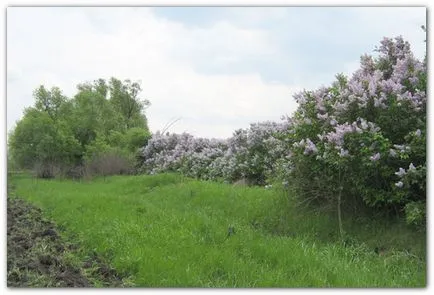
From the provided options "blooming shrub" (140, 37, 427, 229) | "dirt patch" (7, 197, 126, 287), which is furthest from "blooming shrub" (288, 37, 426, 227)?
"dirt patch" (7, 197, 126, 287)

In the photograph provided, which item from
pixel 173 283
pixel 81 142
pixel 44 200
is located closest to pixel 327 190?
pixel 173 283

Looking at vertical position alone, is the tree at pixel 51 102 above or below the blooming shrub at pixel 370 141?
above

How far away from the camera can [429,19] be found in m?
6.04

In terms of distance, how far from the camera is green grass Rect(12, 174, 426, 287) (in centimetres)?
534

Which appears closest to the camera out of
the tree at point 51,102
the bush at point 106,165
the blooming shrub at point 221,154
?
the blooming shrub at point 221,154

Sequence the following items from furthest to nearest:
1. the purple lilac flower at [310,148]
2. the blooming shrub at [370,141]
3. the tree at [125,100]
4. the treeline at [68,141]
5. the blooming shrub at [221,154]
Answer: the tree at [125,100]
the treeline at [68,141]
the blooming shrub at [221,154]
the purple lilac flower at [310,148]
the blooming shrub at [370,141]

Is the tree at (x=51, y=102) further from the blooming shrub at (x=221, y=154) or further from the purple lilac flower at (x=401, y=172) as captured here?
the purple lilac flower at (x=401, y=172)

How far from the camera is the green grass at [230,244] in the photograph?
534 cm

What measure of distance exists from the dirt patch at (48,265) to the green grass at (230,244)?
224mm

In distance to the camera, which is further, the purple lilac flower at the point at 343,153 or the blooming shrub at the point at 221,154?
the blooming shrub at the point at 221,154

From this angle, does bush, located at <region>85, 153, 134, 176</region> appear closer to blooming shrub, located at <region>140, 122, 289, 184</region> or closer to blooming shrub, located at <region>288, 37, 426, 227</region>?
blooming shrub, located at <region>140, 122, 289, 184</region>

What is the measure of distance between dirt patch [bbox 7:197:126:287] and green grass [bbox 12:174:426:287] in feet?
0.74

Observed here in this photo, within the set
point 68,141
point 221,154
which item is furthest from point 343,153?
point 68,141

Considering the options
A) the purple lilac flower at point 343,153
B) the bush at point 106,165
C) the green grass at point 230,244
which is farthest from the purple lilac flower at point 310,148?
the bush at point 106,165
